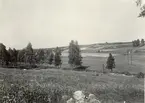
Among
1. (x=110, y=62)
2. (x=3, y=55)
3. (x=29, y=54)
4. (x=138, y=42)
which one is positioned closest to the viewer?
(x=3, y=55)

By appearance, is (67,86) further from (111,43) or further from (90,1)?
(90,1)

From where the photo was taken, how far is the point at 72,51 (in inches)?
119

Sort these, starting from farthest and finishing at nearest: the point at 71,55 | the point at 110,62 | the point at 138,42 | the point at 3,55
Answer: the point at 138,42, the point at 110,62, the point at 71,55, the point at 3,55

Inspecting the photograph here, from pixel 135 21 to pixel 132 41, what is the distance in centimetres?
29

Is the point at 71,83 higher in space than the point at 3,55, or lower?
lower

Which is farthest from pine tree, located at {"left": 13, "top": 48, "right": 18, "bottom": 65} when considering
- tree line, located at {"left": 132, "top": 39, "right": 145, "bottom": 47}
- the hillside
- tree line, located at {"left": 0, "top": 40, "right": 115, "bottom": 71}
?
tree line, located at {"left": 132, "top": 39, "right": 145, "bottom": 47}

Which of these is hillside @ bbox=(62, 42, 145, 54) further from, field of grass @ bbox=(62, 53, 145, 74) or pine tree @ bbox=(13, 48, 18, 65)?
pine tree @ bbox=(13, 48, 18, 65)

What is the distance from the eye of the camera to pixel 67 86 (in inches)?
116

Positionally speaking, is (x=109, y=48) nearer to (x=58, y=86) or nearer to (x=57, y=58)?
(x=57, y=58)

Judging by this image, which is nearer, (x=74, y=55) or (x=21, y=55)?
(x=21, y=55)

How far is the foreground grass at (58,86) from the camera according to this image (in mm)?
2693

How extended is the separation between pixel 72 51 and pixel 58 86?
1.50 ft

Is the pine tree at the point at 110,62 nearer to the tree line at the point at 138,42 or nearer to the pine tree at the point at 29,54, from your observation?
the tree line at the point at 138,42

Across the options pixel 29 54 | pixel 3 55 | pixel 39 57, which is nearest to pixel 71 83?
pixel 39 57
